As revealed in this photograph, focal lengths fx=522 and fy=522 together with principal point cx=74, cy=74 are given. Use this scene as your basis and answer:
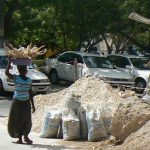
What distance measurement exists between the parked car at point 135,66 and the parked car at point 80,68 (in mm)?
507

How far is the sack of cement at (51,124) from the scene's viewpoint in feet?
35.0

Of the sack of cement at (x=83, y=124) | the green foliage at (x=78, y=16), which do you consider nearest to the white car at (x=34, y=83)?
the green foliage at (x=78, y=16)

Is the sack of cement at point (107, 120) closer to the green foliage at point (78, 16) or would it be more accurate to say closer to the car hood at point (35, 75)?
the car hood at point (35, 75)

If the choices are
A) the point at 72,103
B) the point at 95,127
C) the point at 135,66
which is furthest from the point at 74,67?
the point at 95,127

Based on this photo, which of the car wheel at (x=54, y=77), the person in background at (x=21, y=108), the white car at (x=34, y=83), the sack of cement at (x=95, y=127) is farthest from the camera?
the car wheel at (x=54, y=77)

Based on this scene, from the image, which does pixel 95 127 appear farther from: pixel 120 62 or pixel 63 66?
pixel 63 66

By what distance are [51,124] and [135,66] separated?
1405 cm

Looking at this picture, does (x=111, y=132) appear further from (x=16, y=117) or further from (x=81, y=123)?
(x=16, y=117)

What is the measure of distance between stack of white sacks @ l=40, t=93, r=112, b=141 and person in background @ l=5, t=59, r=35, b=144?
766 millimetres

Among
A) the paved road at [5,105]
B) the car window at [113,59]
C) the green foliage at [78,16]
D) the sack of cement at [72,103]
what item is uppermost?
the green foliage at [78,16]

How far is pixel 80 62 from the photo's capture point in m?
24.0

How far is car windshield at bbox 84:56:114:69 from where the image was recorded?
76.6 ft

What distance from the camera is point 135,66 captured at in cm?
2427

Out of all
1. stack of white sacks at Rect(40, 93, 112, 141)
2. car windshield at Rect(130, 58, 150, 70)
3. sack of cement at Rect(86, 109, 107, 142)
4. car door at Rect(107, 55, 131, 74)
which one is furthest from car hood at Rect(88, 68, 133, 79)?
sack of cement at Rect(86, 109, 107, 142)
